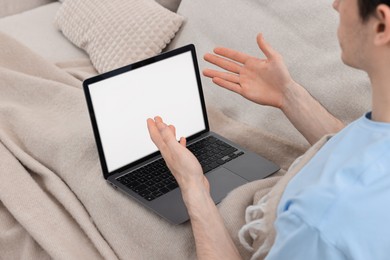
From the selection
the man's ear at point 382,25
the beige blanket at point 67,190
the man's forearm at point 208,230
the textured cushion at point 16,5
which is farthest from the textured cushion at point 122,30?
the man's ear at point 382,25

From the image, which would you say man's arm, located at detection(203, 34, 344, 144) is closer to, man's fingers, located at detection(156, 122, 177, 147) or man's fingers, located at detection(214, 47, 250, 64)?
man's fingers, located at detection(214, 47, 250, 64)

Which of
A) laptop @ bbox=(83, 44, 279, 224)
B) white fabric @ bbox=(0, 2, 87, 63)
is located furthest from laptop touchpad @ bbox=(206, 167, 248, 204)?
white fabric @ bbox=(0, 2, 87, 63)

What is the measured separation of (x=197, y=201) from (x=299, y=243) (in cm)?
30

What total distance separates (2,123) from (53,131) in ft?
0.49

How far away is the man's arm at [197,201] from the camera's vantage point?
3.17ft

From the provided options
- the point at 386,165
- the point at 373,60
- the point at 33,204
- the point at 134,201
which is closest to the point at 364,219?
the point at 386,165

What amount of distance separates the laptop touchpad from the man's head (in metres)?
0.45

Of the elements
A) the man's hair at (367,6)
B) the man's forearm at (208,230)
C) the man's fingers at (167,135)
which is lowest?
the man's forearm at (208,230)

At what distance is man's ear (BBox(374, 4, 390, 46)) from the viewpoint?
2.26 feet

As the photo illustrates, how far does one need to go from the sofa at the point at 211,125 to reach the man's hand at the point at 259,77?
12 centimetres

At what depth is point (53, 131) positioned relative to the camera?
134 centimetres

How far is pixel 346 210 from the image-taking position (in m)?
0.71

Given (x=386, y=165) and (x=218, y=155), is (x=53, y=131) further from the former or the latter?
(x=386, y=165)

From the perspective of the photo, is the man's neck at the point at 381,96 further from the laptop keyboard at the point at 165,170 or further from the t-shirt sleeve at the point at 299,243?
the laptop keyboard at the point at 165,170
